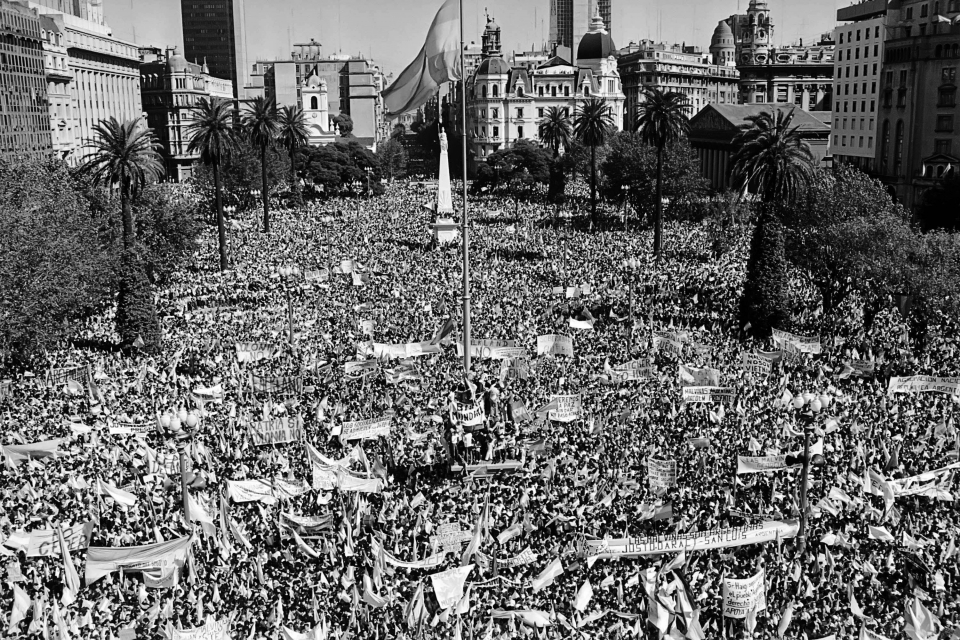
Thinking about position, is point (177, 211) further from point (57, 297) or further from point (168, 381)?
point (168, 381)

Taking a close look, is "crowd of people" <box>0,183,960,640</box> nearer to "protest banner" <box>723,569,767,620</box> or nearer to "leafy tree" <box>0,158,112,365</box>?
"protest banner" <box>723,569,767,620</box>

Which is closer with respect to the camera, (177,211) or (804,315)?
(804,315)

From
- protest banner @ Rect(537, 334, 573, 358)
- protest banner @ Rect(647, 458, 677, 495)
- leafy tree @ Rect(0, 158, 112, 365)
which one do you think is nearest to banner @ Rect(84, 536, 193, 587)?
protest banner @ Rect(647, 458, 677, 495)

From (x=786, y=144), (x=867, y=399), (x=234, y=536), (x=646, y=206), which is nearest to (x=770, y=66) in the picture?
(x=646, y=206)

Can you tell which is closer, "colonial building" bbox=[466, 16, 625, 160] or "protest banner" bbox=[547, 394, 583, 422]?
"protest banner" bbox=[547, 394, 583, 422]

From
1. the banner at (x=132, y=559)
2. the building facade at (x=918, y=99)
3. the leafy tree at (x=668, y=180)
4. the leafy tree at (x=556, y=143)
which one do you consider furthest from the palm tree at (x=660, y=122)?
the banner at (x=132, y=559)

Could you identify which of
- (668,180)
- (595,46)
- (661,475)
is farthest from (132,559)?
(595,46)
